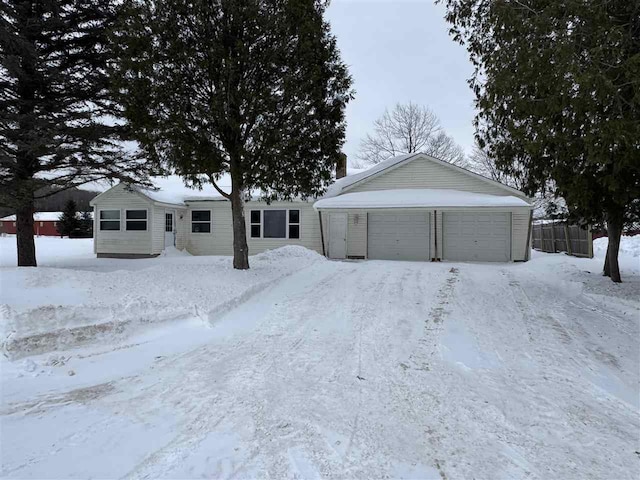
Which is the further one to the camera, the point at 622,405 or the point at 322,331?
the point at 322,331

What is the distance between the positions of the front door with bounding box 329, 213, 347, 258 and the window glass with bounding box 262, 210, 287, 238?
2078mm

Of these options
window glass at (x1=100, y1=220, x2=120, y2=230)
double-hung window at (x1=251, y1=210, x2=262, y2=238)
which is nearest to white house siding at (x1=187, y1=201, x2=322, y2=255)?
double-hung window at (x1=251, y1=210, x2=262, y2=238)

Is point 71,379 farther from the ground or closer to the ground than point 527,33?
closer to the ground

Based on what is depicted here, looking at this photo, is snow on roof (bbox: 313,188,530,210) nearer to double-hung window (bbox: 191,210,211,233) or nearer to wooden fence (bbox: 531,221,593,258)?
wooden fence (bbox: 531,221,593,258)

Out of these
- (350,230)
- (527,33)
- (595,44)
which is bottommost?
(350,230)

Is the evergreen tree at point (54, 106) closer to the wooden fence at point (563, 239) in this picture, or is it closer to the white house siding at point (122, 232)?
the white house siding at point (122, 232)

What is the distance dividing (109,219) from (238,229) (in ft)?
36.3

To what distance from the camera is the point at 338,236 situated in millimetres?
17453

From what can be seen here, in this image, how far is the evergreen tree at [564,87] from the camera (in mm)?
5926

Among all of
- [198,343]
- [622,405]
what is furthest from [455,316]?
[198,343]

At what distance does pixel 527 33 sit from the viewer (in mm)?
6930

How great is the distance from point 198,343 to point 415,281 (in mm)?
6339

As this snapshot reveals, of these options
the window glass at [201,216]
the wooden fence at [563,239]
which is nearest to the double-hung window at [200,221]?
the window glass at [201,216]

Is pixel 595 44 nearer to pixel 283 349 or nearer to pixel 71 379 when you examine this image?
pixel 283 349
